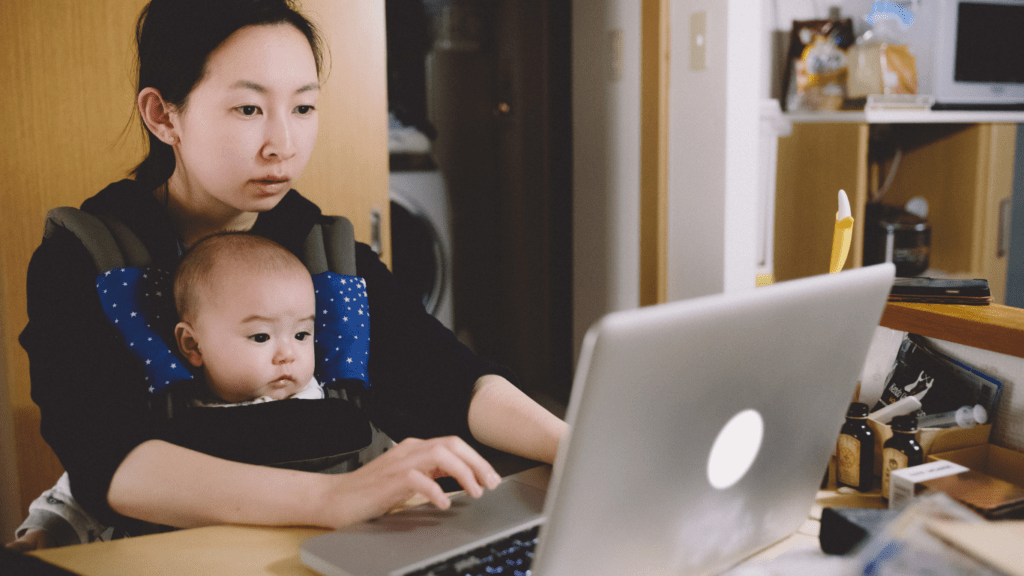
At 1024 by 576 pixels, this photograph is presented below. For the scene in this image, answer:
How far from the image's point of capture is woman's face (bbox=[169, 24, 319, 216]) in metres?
1.35

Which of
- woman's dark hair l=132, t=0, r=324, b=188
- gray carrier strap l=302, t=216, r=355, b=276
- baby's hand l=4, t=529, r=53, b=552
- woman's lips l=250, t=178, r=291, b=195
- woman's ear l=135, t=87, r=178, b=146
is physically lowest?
baby's hand l=4, t=529, r=53, b=552

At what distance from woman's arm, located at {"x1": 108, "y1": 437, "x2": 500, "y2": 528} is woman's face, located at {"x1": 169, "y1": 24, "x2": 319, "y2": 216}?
0.60 m

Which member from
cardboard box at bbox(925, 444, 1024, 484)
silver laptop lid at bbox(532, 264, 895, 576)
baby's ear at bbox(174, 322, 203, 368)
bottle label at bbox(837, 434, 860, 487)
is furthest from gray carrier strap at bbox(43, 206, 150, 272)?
cardboard box at bbox(925, 444, 1024, 484)

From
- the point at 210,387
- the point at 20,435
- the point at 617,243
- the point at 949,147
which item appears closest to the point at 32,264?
the point at 210,387

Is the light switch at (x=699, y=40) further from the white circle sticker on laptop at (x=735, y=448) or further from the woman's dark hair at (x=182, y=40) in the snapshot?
the white circle sticker on laptop at (x=735, y=448)

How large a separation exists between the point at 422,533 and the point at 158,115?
3.29ft

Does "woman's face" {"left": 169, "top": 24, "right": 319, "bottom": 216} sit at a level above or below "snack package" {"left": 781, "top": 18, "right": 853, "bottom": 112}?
below

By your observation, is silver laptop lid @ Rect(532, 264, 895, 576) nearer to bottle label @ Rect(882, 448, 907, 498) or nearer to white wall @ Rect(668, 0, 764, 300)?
bottle label @ Rect(882, 448, 907, 498)

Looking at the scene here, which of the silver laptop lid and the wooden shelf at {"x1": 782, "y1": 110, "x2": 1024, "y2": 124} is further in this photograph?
the wooden shelf at {"x1": 782, "y1": 110, "x2": 1024, "y2": 124}

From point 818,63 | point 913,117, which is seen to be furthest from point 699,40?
point 913,117

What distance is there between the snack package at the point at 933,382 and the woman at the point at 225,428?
1.54ft

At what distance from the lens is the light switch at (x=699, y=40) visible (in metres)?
2.28

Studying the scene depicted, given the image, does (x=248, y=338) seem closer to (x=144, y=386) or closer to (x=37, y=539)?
(x=144, y=386)

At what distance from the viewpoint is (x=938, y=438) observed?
93cm
